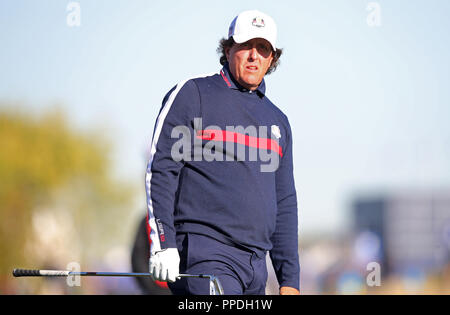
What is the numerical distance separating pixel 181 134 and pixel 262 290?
1131 millimetres

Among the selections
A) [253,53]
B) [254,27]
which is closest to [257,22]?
[254,27]

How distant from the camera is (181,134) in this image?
209 inches

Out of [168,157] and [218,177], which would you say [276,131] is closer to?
[218,177]

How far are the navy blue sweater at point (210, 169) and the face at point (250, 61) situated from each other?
0.09 metres

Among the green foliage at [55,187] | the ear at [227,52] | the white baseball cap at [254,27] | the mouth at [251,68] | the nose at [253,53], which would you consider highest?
the white baseball cap at [254,27]

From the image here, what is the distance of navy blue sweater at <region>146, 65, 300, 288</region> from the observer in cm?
524

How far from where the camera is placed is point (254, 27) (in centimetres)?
564

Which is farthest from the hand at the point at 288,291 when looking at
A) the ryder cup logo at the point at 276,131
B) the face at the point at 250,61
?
the face at the point at 250,61

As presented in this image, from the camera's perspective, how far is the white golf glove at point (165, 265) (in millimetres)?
4945

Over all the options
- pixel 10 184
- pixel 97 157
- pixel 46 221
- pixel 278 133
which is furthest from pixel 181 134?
pixel 97 157

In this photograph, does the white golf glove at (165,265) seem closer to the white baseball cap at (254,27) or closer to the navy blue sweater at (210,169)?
the navy blue sweater at (210,169)

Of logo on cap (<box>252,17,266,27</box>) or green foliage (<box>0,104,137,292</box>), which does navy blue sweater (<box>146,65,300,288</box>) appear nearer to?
logo on cap (<box>252,17,266,27</box>)

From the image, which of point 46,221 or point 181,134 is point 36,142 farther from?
point 181,134

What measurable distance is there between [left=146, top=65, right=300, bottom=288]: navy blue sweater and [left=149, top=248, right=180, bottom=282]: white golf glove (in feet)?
0.27
